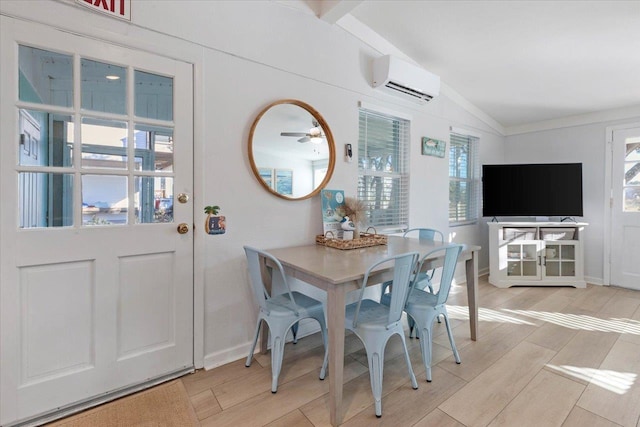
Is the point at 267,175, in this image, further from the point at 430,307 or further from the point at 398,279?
the point at 430,307

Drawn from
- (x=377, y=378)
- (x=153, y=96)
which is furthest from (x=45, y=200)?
(x=377, y=378)

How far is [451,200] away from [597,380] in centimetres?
245

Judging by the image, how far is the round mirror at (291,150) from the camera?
221 centimetres

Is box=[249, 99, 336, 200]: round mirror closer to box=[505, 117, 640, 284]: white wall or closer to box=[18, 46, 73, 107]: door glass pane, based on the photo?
box=[18, 46, 73, 107]: door glass pane

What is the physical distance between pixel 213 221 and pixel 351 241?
100 cm

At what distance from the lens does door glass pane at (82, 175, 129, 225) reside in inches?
63.6

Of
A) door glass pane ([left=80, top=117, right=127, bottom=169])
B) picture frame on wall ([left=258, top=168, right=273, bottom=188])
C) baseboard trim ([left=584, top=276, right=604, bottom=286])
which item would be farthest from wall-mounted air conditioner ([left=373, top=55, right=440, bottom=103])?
baseboard trim ([left=584, top=276, right=604, bottom=286])

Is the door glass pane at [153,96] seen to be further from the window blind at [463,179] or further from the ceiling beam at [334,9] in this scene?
the window blind at [463,179]

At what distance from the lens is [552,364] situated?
2.02m

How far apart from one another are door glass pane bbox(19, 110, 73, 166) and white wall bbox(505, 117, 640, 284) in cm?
533

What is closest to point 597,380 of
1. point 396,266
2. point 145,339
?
point 396,266

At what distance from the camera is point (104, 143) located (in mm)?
1652

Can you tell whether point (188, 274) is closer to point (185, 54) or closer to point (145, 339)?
point (145, 339)

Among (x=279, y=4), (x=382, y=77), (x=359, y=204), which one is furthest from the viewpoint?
(x=382, y=77)
